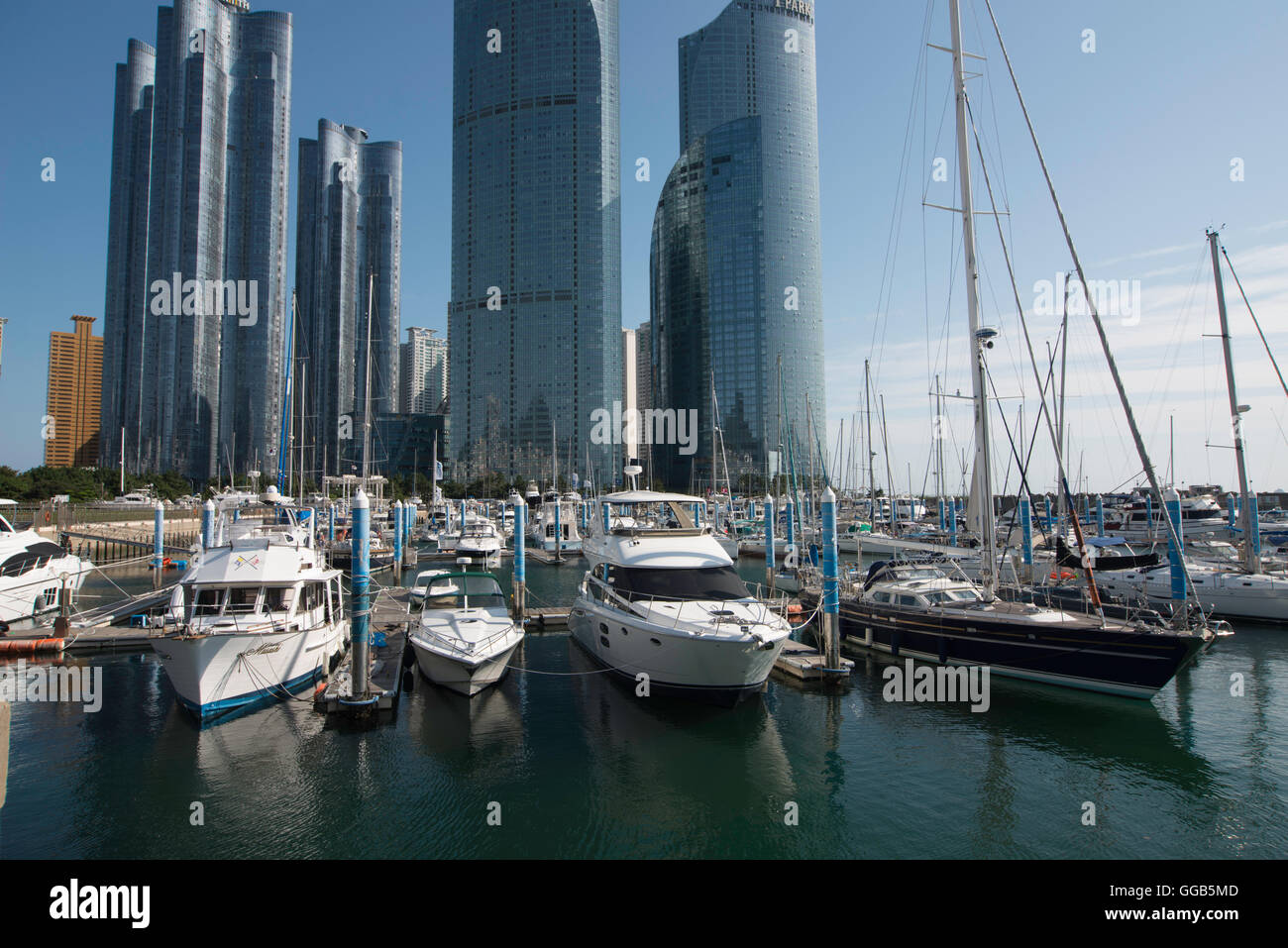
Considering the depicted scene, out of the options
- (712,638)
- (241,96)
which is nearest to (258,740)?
(712,638)

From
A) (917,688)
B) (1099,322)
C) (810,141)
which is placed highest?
(810,141)

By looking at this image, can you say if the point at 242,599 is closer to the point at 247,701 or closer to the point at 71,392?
the point at 247,701

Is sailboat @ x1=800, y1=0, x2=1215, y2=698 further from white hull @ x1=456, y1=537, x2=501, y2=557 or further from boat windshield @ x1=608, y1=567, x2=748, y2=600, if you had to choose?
white hull @ x1=456, y1=537, x2=501, y2=557

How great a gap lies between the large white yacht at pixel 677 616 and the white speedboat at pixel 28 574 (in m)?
18.8

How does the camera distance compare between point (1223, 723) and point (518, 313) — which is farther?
point (518, 313)

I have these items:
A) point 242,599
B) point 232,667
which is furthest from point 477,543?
point 232,667

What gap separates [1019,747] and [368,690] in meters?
14.4

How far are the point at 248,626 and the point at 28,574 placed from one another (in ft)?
51.9

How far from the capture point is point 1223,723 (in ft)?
50.5

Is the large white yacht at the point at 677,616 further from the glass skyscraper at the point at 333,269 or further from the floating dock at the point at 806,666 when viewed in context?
the glass skyscraper at the point at 333,269

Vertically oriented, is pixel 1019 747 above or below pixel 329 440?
below

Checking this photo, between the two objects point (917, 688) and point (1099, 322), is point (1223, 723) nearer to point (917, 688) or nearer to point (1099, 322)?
point (917, 688)
